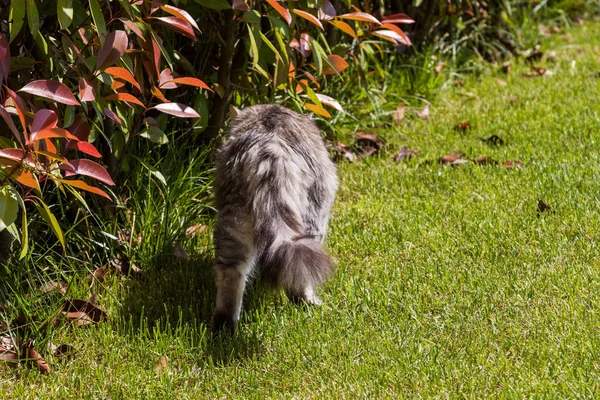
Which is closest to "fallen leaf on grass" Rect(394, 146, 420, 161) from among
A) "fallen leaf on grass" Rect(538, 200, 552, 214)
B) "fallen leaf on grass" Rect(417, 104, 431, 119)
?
"fallen leaf on grass" Rect(417, 104, 431, 119)

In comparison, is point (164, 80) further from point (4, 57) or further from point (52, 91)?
point (4, 57)

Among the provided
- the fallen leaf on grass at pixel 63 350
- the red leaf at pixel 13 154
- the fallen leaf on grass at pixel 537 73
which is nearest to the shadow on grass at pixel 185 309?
the fallen leaf on grass at pixel 63 350

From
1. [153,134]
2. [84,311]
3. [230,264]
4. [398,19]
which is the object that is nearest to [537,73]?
[398,19]

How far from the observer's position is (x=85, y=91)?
319 centimetres

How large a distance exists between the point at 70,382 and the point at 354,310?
4.21ft

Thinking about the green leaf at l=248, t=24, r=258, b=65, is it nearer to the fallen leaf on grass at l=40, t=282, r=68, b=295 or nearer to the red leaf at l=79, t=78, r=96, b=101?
the red leaf at l=79, t=78, r=96, b=101

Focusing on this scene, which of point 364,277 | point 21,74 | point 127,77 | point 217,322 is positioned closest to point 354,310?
point 364,277

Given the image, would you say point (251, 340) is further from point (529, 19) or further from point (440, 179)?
point (529, 19)

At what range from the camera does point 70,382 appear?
341 centimetres

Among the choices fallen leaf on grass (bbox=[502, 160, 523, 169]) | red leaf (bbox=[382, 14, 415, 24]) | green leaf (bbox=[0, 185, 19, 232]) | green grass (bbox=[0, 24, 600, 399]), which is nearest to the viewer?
green leaf (bbox=[0, 185, 19, 232])

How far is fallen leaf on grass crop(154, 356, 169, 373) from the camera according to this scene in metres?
3.46

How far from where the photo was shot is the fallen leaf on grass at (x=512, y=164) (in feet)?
17.1

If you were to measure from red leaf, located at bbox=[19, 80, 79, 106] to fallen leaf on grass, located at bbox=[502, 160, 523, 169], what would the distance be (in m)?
3.07

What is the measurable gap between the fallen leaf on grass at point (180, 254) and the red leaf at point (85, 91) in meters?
1.31
